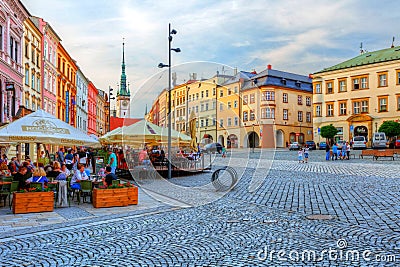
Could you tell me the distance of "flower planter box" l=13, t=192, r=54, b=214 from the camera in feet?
32.1

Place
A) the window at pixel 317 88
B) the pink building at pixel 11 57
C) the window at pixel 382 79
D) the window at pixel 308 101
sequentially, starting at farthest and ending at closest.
→ the window at pixel 308 101 < the window at pixel 317 88 < the window at pixel 382 79 < the pink building at pixel 11 57

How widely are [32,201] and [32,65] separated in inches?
996

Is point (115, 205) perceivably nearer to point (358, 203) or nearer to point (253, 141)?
point (253, 141)

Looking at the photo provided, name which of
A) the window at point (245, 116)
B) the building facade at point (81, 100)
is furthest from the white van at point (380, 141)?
the building facade at point (81, 100)

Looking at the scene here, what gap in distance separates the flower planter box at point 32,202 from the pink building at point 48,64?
2817 cm

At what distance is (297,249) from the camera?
635 cm

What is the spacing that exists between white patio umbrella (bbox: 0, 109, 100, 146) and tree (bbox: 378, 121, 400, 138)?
131 ft

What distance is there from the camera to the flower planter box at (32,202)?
9789mm

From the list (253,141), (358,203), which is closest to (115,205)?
(253,141)

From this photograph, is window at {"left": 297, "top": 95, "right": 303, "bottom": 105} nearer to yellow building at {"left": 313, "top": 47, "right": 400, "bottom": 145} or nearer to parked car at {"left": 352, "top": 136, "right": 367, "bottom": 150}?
yellow building at {"left": 313, "top": 47, "right": 400, "bottom": 145}

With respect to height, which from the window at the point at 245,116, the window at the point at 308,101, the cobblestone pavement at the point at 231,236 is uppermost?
the window at the point at 308,101

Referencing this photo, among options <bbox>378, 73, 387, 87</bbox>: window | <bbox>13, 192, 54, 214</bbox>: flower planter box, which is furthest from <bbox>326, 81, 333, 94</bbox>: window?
<bbox>13, 192, 54, 214</bbox>: flower planter box

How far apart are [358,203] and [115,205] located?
6638 mm

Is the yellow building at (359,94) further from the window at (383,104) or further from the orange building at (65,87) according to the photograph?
the orange building at (65,87)
